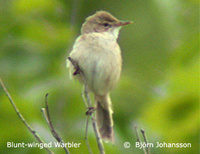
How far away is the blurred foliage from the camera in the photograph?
1.32m

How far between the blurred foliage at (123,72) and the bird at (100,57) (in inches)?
1.6

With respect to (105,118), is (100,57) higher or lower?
higher

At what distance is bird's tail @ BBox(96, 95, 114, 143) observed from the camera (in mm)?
1362

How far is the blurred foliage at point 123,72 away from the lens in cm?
132

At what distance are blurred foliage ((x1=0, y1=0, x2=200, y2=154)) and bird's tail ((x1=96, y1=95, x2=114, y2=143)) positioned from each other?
Result: 1.2 inches

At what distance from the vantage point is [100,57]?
1.43m

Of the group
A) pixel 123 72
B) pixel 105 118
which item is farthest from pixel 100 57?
pixel 105 118

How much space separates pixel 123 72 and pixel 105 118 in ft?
0.69

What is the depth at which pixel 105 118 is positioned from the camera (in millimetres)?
1444

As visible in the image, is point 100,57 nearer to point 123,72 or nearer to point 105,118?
point 123,72

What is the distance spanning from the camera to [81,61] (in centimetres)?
141

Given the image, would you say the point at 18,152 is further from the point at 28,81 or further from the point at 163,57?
the point at 163,57

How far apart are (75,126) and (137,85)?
0.35 metres

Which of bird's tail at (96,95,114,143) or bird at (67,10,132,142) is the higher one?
bird at (67,10,132,142)
